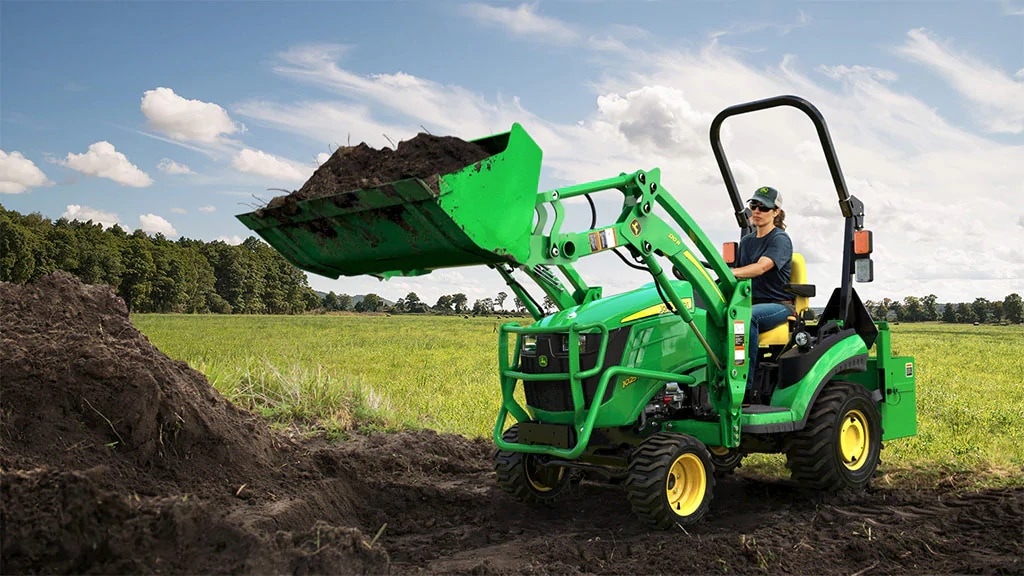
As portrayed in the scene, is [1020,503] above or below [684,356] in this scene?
below

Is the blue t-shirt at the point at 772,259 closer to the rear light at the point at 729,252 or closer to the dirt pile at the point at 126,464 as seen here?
the rear light at the point at 729,252

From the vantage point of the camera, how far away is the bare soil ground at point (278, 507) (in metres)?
4.07

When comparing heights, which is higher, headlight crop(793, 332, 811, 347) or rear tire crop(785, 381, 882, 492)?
headlight crop(793, 332, 811, 347)

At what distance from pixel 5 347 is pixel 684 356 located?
487 centimetres

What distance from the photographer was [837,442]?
6.39 metres

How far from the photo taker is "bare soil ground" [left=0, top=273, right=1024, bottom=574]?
4.07 m

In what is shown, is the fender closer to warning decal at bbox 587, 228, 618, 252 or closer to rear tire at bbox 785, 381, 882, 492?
rear tire at bbox 785, 381, 882, 492

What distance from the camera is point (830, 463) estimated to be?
6.30m

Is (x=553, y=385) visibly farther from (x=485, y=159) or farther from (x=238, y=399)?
(x=238, y=399)

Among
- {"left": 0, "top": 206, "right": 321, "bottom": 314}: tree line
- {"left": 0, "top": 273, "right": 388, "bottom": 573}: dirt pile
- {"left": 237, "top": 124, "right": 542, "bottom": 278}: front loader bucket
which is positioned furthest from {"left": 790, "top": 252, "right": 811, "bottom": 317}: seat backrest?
{"left": 0, "top": 206, "right": 321, "bottom": 314}: tree line

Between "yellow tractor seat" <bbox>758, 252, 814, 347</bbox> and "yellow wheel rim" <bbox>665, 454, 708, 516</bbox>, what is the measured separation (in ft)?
4.74

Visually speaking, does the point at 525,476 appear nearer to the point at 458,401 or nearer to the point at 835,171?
the point at 835,171

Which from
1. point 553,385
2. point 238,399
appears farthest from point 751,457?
point 238,399

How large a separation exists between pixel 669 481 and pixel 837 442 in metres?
1.64
